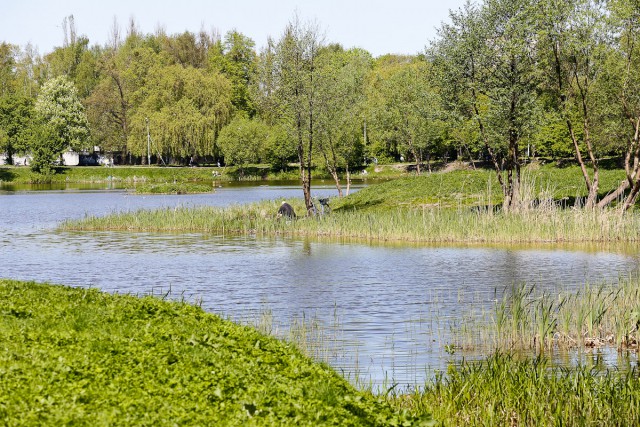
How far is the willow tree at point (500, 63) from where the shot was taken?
35375mm

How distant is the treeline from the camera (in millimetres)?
35406

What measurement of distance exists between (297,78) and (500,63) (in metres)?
9.87

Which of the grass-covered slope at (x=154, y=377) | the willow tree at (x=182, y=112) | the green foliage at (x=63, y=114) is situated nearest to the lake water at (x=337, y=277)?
the grass-covered slope at (x=154, y=377)

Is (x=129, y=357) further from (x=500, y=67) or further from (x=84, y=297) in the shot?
(x=500, y=67)

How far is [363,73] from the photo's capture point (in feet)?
382

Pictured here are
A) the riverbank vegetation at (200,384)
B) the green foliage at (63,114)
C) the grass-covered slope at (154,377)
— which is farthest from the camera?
the green foliage at (63,114)

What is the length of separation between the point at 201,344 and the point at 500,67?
2853cm

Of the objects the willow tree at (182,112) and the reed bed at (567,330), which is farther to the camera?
the willow tree at (182,112)

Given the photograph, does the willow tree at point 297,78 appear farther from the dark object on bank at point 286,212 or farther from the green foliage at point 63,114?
the green foliage at point 63,114

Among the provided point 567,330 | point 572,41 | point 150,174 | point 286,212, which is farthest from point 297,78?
point 150,174

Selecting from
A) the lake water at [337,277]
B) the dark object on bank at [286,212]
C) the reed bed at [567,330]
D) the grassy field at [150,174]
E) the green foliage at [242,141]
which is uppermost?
the green foliage at [242,141]

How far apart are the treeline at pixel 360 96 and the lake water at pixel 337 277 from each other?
8.13m

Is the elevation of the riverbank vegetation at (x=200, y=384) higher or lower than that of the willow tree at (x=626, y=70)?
lower

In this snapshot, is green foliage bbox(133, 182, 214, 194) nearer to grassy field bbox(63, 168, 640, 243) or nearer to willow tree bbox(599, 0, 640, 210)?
grassy field bbox(63, 168, 640, 243)
